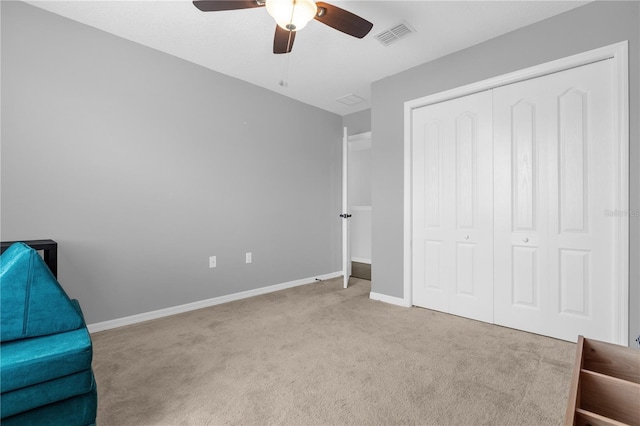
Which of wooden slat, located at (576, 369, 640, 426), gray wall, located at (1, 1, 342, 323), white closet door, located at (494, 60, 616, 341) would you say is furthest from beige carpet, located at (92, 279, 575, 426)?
wooden slat, located at (576, 369, 640, 426)

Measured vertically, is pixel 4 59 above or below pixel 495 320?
above

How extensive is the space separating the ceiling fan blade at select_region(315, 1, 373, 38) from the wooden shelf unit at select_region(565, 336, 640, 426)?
194 cm

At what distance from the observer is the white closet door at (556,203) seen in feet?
7.13

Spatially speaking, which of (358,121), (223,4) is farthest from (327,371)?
(358,121)

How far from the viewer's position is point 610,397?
2.84ft

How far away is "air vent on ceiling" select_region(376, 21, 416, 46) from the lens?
248cm

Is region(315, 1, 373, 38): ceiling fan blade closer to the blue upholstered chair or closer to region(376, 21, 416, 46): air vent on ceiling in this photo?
region(376, 21, 416, 46): air vent on ceiling

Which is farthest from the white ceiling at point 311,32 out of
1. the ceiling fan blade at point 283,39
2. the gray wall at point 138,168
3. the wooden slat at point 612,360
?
the wooden slat at point 612,360

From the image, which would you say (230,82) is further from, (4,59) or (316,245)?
(316,245)

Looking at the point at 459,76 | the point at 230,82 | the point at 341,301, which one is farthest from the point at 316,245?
the point at 459,76

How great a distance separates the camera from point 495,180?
8.75 feet

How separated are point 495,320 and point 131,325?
10.6ft

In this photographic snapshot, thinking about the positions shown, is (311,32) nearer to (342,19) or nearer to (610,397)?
(342,19)

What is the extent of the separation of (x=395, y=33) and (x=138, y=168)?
2.59 metres
